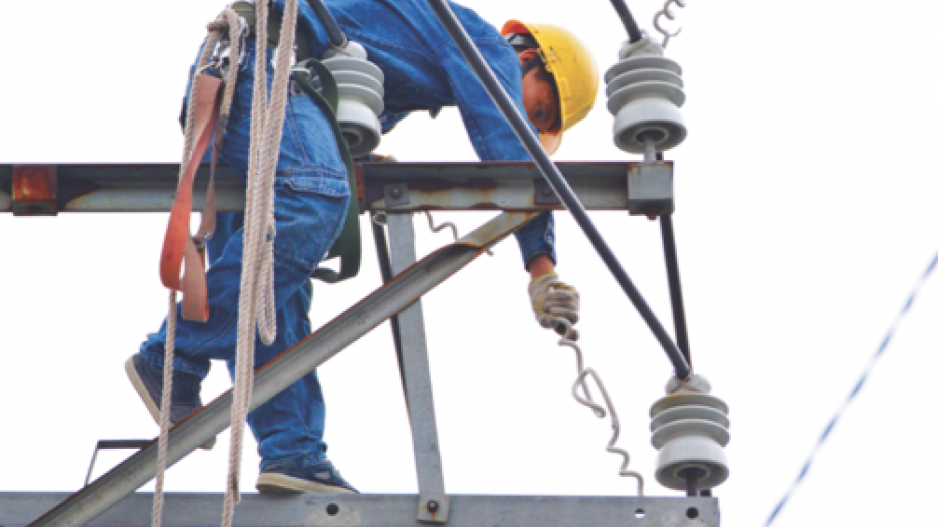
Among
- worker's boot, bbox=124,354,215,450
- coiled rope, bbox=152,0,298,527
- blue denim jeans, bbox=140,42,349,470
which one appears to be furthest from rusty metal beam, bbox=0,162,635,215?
coiled rope, bbox=152,0,298,527

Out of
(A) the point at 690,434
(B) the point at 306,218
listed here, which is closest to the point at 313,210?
(B) the point at 306,218

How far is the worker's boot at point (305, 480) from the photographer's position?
527 cm

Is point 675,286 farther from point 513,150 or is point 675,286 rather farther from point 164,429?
point 164,429

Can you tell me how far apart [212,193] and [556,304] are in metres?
1.27

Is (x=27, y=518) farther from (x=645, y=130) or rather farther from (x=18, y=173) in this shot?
(x=645, y=130)

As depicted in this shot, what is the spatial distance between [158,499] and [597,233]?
4.84ft

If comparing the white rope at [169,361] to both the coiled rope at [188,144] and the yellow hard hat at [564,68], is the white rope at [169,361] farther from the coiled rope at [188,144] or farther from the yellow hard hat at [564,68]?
the yellow hard hat at [564,68]

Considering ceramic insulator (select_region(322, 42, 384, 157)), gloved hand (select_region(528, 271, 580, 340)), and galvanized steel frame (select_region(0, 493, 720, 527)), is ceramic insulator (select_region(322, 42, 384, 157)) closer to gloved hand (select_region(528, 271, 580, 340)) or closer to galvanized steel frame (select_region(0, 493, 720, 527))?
gloved hand (select_region(528, 271, 580, 340))

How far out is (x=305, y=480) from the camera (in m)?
5.55

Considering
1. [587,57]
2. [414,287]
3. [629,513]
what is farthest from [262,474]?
[587,57]

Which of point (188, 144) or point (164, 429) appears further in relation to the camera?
point (188, 144)

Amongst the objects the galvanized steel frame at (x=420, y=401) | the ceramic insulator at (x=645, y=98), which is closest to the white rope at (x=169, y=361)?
the galvanized steel frame at (x=420, y=401)

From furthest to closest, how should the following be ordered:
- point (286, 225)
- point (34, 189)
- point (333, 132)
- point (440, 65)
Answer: point (440, 65), point (333, 132), point (34, 189), point (286, 225)

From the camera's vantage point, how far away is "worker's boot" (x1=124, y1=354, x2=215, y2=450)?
5301 millimetres
